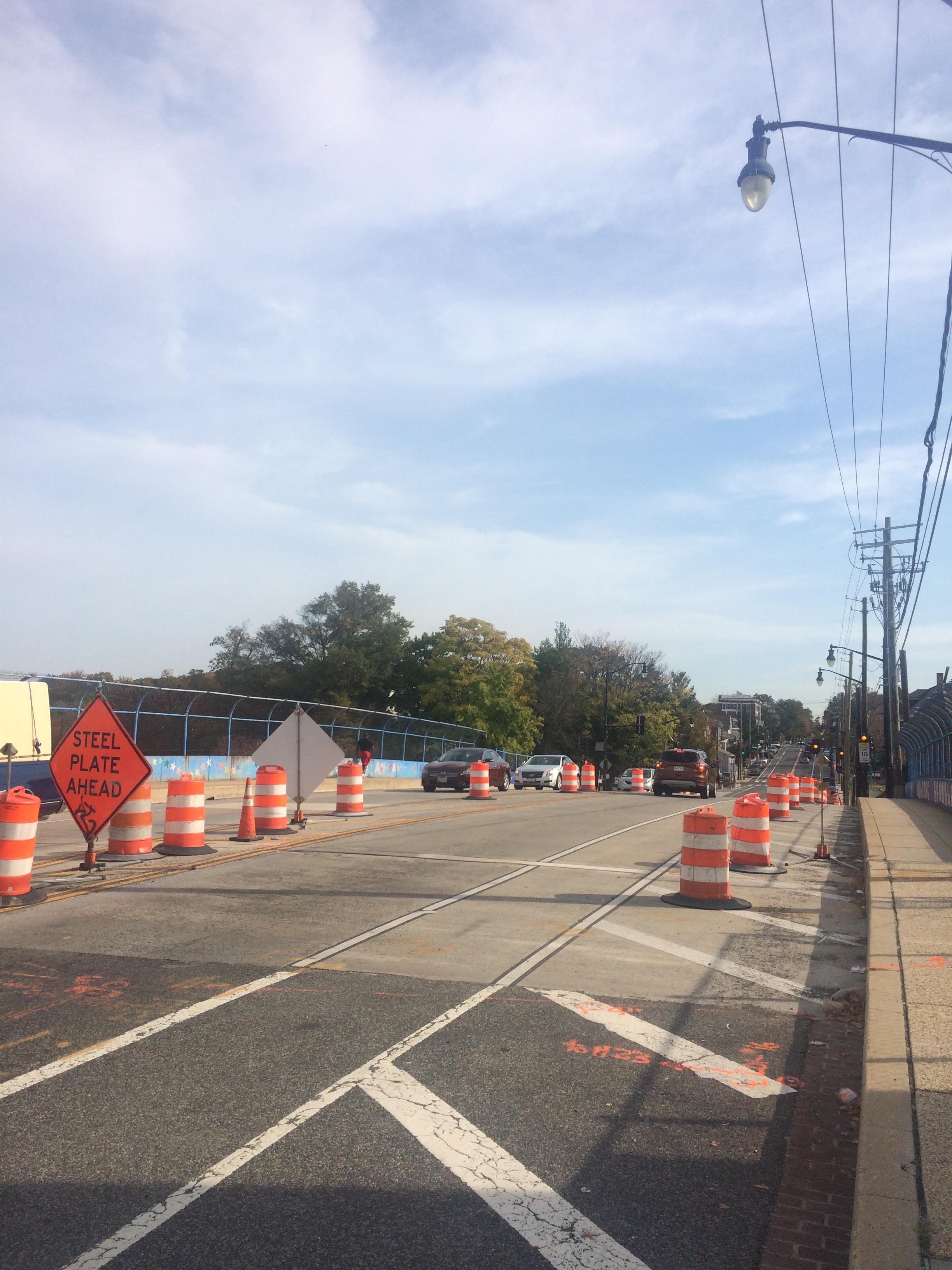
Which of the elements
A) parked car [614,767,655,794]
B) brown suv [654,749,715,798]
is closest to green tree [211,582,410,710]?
parked car [614,767,655,794]

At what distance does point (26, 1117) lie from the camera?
431 cm

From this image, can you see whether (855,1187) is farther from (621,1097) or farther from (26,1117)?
(26,1117)

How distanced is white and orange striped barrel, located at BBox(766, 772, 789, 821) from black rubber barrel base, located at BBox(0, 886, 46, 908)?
15890 mm

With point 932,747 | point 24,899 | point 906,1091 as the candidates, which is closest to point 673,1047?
point 906,1091

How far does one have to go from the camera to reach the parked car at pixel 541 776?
123 ft

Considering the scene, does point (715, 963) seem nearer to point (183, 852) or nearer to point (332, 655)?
point (183, 852)

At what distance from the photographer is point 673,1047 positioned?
5.51 meters

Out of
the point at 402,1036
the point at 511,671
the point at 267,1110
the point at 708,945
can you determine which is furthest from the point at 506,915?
the point at 511,671

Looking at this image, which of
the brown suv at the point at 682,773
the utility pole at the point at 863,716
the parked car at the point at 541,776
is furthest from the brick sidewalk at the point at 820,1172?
the utility pole at the point at 863,716

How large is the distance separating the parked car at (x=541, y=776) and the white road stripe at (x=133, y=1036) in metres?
31.0

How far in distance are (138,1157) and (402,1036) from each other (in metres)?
1.78

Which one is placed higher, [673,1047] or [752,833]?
[752,833]

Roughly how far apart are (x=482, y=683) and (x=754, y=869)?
65.4 metres

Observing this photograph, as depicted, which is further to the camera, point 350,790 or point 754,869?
point 350,790
